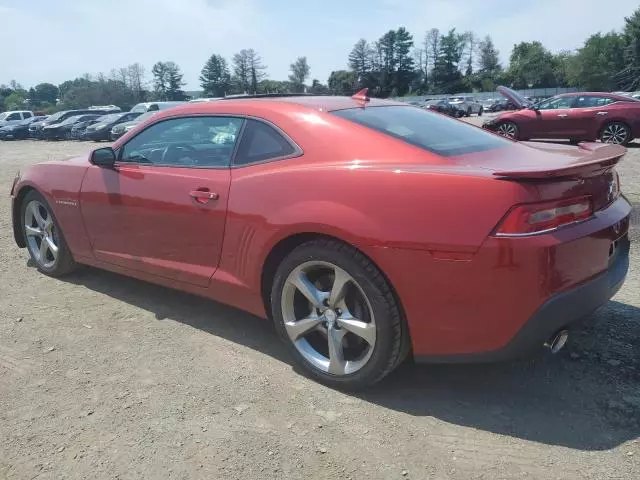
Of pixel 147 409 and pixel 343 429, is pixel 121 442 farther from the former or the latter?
pixel 343 429

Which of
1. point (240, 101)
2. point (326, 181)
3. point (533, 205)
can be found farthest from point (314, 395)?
point (240, 101)

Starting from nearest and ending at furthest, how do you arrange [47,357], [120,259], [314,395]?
1. [314,395]
2. [47,357]
3. [120,259]

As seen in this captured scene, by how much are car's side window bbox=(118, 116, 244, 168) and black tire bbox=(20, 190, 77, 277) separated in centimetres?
99

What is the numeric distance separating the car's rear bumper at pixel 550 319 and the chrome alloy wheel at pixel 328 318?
328 millimetres

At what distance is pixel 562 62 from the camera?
9731 centimetres

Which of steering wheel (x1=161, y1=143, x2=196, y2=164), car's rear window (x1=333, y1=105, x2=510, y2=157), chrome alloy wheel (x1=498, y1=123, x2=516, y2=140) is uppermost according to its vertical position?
car's rear window (x1=333, y1=105, x2=510, y2=157)

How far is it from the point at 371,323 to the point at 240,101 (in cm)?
171

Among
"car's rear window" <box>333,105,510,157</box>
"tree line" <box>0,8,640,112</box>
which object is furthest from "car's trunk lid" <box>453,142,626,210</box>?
"tree line" <box>0,8,640,112</box>

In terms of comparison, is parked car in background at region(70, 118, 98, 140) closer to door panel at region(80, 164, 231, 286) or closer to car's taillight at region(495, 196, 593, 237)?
door panel at region(80, 164, 231, 286)

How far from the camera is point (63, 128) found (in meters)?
27.3

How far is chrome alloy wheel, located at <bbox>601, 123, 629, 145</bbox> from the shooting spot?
1277 centimetres

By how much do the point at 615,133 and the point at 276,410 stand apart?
12890 millimetres

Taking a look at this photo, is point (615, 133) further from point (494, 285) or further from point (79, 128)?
point (79, 128)

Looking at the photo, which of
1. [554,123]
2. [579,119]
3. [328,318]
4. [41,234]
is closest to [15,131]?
[554,123]
